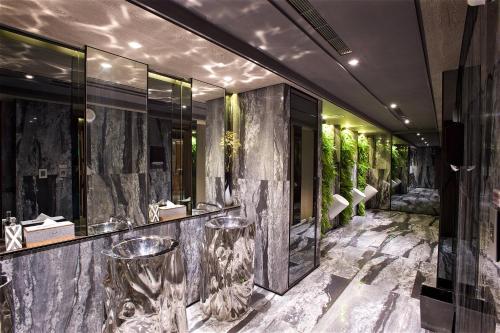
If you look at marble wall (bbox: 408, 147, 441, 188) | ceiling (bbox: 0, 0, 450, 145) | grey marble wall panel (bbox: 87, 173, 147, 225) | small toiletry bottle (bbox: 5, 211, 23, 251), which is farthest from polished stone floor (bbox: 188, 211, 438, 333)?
marble wall (bbox: 408, 147, 441, 188)

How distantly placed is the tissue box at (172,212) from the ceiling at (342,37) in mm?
1912

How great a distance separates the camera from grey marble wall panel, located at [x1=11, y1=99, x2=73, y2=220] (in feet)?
6.16

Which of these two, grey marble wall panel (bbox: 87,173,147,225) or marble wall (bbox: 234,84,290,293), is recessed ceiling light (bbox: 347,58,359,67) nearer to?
marble wall (bbox: 234,84,290,293)

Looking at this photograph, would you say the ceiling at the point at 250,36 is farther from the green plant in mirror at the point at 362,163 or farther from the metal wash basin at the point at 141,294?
the green plant in mirror at the point at 362,163

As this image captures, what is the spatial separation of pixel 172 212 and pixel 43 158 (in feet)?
4.17

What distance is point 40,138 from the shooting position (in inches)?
77.5

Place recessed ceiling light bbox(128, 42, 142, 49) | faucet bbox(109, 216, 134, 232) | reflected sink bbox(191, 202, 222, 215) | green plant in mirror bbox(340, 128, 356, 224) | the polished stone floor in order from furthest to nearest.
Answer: green plant in mirror bbox(340, 128, 356, 224)
reflected sink bbox(191, 202, 222, 215)
the polished stone floor
faucet bbox(109, 216, 134, 232)
recessed ceiling light bbox(128, 42, 142, 49)

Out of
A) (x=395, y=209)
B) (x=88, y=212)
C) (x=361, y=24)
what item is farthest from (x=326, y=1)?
(x=395, y=209)

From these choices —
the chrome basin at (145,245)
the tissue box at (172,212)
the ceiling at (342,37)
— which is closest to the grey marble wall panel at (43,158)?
the chrome basin at (145,245)

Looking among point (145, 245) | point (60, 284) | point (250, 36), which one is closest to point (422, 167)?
point (250, 36)

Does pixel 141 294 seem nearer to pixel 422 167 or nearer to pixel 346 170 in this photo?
pixel 346 170

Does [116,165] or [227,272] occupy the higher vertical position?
[116,165]

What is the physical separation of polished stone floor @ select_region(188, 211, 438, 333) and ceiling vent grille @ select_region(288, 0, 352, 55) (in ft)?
9.14

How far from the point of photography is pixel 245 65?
8.02ft
